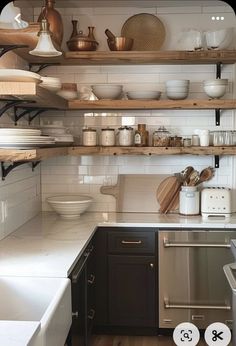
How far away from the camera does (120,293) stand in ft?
9.45

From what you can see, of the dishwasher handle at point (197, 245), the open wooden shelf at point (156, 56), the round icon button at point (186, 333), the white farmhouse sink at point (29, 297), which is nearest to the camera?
the white farmhouse sink at point (29, 297)

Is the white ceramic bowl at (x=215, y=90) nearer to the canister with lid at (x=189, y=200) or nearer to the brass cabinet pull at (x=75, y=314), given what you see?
the canister with lid at (x=189, y=200)

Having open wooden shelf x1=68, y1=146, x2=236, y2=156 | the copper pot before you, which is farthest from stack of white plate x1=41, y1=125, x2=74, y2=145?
the copper pot

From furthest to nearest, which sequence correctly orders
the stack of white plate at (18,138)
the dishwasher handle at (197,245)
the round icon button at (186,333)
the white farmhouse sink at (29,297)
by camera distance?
the dishwasher handle at (197,245) → the round icon button at (186,333) → the stack of white plate at (18,138) → the white farmhouse sink at (29,297)

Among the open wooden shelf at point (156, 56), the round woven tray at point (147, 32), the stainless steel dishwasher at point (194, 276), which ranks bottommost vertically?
the stainless steel dishwasher at point (194, 276)

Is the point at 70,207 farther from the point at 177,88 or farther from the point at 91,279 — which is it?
the point at 177,88

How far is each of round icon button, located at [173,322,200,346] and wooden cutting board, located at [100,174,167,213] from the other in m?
0.84

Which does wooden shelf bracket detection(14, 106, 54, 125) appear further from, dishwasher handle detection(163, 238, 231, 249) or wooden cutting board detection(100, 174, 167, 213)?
dishwasher handle detection(163, 238, 231, 249)

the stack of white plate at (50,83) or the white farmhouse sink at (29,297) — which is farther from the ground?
the stack of white plate at (50,83)

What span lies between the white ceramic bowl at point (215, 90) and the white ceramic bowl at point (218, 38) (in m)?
0.27

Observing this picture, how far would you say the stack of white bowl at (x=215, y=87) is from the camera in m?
2.99

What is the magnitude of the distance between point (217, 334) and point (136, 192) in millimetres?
1139

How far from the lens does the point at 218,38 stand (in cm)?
300

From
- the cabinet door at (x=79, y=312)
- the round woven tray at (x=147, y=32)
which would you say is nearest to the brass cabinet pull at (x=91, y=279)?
the cabinet door at (x=79, y=312)
